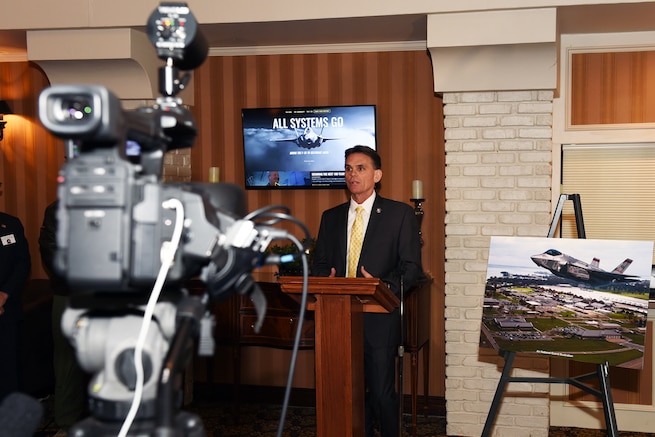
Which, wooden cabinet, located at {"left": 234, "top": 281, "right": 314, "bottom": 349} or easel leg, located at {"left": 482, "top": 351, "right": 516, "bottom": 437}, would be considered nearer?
easel leg, located at {"left": 482, "top": 351, "right": 516, "bottom": 437}

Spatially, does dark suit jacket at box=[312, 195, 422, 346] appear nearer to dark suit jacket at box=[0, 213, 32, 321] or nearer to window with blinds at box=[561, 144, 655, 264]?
window with blinds at box=[561, 144, 655, 264]

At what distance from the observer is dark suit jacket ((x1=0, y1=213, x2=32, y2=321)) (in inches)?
174

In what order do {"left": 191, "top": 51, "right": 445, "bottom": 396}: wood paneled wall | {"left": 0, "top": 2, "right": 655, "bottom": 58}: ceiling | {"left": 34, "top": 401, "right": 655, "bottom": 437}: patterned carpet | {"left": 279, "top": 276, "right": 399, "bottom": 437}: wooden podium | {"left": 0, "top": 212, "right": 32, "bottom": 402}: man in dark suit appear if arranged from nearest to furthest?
{"left": 279, "top": 276, "right": 399, "bottom": 437}: wooden podium, {"left": 0, "top": 2, "right": 655, "bottom": 58}: ceiling, {"left": 0, "top": 212, "right": 32, "bottom": 402}: man in dark suit, {"left": 34, "top": 401, "right": 655, "bottom": 437}: patterned carpet, {"left": 191, "top": 51, "right": 445, "bottom": 396}: wood paneled wall

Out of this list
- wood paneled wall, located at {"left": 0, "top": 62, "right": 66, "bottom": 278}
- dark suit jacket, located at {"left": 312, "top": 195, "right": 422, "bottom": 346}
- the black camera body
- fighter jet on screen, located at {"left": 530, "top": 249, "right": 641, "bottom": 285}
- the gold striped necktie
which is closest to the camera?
the black camera body

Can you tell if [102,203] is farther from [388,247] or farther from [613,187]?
[613,187]

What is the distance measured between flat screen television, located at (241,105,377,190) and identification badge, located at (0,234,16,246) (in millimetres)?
1560

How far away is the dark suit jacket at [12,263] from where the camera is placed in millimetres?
4422

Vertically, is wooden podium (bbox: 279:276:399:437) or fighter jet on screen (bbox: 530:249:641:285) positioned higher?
fighter jet on screen (bbox: 530:249:641:285)

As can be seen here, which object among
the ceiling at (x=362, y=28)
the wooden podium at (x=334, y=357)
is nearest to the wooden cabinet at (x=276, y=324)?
the ceiling at (x=362, y=28)

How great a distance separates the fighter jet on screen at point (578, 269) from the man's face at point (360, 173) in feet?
3.06

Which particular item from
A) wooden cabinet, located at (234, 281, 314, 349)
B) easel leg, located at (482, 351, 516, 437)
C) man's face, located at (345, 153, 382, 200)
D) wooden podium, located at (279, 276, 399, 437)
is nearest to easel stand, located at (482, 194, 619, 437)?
easel leg, located at (482, 351, 516, 437)

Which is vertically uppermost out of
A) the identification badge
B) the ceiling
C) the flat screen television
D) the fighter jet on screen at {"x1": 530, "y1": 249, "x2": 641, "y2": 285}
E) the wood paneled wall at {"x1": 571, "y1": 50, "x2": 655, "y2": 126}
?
the ceiling

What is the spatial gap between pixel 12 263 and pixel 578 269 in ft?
10.1

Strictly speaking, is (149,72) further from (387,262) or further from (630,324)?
(630,324)
